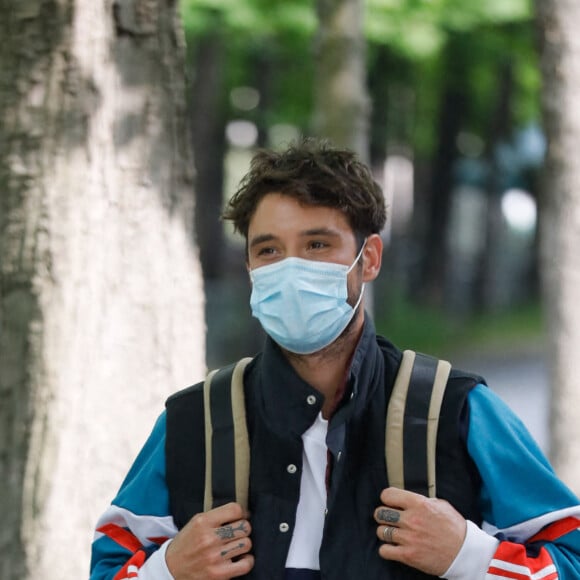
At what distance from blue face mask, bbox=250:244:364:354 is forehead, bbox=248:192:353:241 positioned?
8 centimetres

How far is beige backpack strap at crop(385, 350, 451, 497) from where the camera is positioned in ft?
8.18

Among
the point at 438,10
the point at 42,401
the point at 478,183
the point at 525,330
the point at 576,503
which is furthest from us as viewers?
the point at 478,183

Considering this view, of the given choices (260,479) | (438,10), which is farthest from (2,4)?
(438,10)

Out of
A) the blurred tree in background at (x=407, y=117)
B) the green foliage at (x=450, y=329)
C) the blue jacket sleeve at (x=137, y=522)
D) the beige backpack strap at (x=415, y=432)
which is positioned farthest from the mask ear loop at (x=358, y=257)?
the green foliage at (x=450, y=329)

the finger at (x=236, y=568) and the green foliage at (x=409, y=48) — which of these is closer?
the finger at (x=236, y=568)

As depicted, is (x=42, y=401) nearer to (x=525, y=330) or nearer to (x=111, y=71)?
(x=111, y=71)

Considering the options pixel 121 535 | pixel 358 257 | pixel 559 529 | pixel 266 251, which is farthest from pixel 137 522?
pixel 559 529

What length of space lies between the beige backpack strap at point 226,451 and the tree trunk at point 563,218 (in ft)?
10.5

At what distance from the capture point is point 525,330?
20.9m

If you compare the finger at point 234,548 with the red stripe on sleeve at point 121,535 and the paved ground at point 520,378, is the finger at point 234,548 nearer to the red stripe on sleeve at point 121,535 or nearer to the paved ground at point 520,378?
the red stripe on sleeve at point 121,535

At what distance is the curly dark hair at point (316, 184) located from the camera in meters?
2.62

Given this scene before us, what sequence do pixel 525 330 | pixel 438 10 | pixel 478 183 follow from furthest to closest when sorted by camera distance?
pixel 478 183 < pixel 525 330 < pixel 438 10

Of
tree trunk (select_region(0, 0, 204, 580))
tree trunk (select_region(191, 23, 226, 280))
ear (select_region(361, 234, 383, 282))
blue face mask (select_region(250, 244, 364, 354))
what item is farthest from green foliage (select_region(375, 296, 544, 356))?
blue face mask (select_region(250, 244, 364, 354))

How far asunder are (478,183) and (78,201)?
24486 mm
